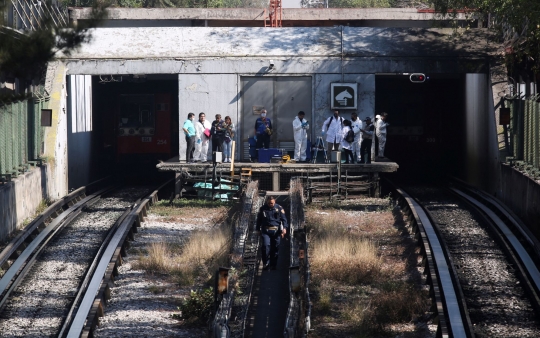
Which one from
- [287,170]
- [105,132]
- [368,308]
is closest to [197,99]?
[287,170]

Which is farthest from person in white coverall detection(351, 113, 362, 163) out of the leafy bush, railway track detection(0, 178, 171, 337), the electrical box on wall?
the leafy bush

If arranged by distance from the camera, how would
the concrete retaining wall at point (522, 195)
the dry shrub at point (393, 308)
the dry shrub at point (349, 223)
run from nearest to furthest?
1. the dry shrub at point (393, 308)
2. the concrete retaining wall at point (522, 195)
3. the dry shrub at point (349, 223)

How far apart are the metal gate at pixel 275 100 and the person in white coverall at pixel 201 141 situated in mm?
1404

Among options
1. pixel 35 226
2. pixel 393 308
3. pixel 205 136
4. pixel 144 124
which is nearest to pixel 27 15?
pixel 205 136

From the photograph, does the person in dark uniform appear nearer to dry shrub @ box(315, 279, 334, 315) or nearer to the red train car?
dry shrub @ box(315, 279, 334, 315)

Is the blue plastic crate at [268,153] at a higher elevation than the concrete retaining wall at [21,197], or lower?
higher

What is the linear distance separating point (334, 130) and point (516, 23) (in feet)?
19.9

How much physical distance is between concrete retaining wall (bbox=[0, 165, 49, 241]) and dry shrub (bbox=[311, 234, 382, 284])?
652 cm

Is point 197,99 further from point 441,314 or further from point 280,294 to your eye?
point 441,314

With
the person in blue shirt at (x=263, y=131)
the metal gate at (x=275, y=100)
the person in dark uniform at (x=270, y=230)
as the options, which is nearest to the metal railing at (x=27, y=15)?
the person in dark uniform at (x=270, y=230)

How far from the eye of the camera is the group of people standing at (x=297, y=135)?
23.7 metres

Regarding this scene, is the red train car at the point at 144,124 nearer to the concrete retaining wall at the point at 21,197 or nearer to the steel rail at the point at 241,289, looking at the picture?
the concrete retaining wall at the point at 21,197

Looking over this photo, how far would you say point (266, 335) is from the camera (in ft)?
35.9

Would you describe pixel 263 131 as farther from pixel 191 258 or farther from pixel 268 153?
pixel 191 258
